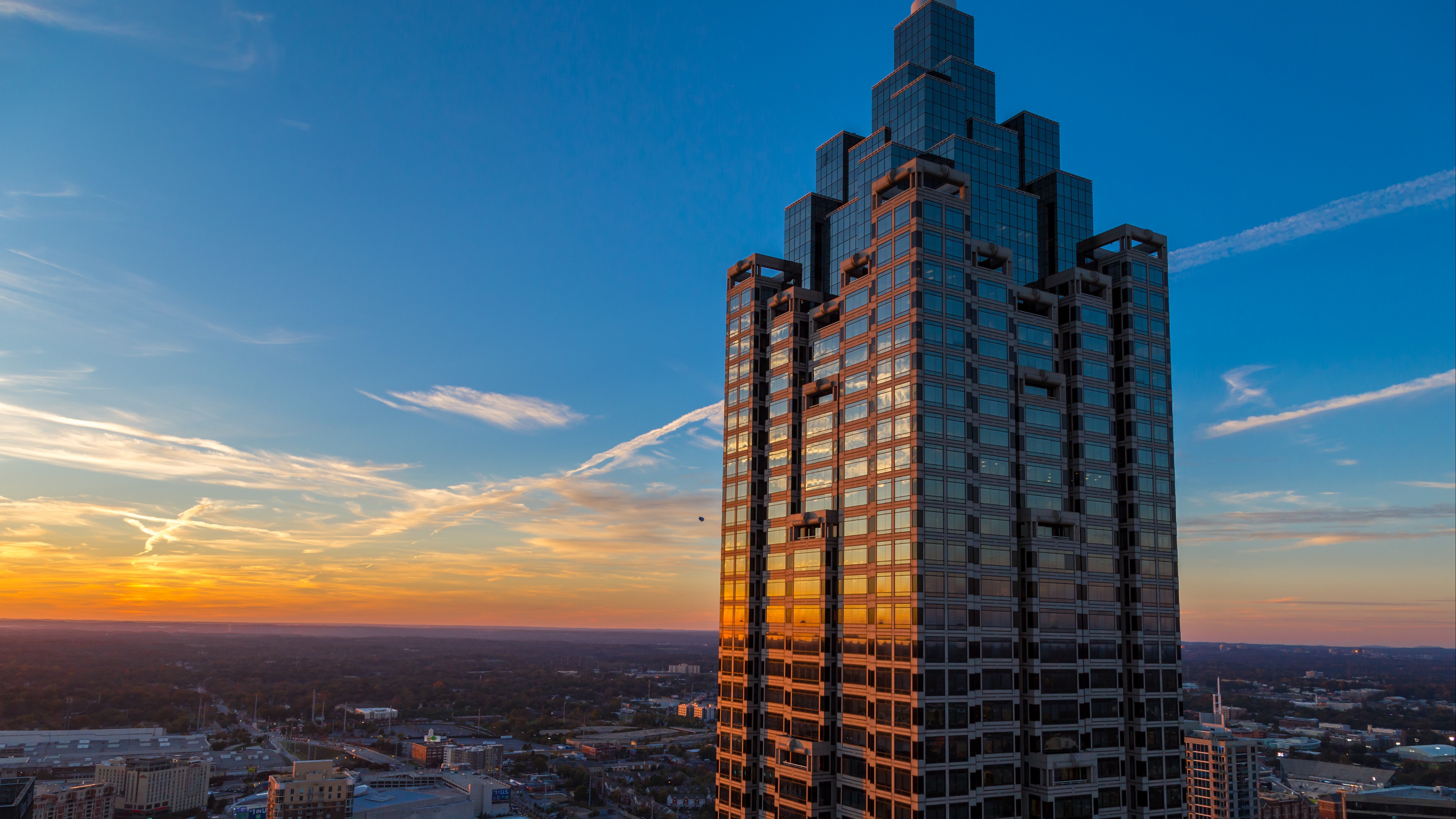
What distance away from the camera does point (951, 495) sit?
10700 centimetres

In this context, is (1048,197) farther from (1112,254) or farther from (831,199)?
(831,199)

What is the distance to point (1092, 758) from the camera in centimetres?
10938

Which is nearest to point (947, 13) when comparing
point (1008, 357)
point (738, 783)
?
point (1008, 357)

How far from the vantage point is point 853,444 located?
118 metres

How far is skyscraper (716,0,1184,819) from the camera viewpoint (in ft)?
345

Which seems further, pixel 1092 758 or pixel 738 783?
pixel 738 783

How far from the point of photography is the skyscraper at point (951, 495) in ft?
345

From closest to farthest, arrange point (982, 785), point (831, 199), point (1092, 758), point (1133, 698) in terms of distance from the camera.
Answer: point (982, 785)
point (1092, 758)
point (1133, 698)
point (831, 199)

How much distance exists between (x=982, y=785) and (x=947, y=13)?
108426 millimetres

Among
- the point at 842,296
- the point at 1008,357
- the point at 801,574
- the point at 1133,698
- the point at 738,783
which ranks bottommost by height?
the point at 738,783

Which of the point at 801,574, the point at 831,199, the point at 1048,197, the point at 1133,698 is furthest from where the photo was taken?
the point at 831,199

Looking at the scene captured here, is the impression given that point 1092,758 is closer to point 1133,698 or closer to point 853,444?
point 1133,698

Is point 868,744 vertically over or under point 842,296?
under

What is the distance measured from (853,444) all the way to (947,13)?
68.9 metres
